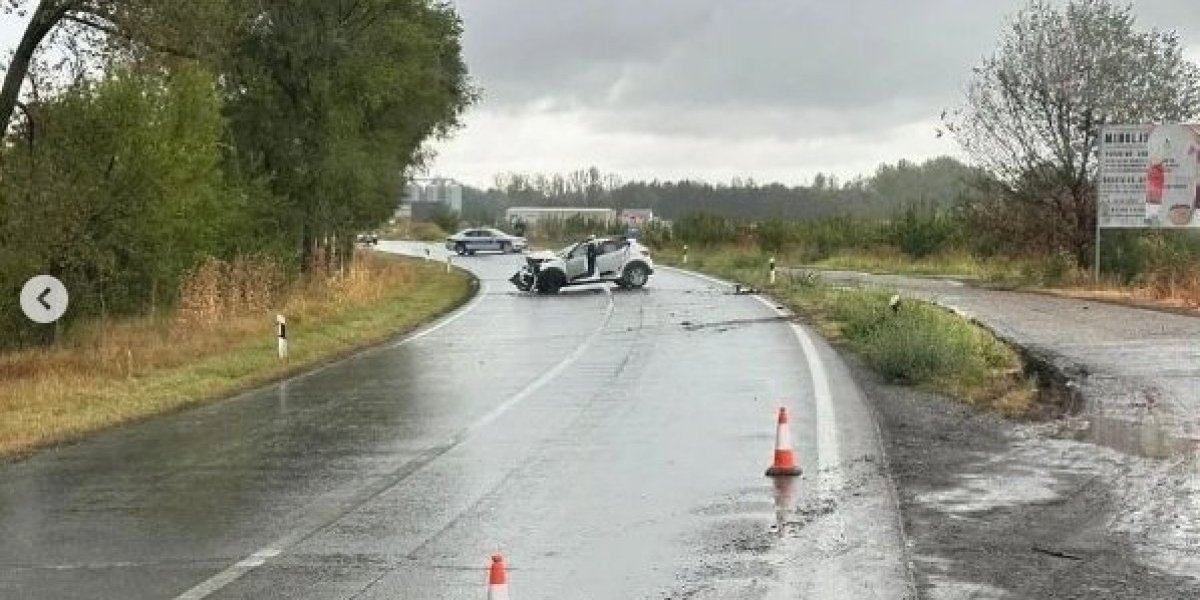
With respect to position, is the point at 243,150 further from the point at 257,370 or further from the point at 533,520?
the point at 533,520

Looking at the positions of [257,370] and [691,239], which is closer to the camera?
[257,370]

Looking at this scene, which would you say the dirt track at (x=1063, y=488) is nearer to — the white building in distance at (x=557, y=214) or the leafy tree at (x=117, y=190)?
the leafy tree at (x=117, y=190)

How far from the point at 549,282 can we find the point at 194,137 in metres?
14.0

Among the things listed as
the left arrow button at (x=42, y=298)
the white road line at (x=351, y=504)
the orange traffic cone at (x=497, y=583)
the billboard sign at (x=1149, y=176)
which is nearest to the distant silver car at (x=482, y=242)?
the billboard sign at (x=1149, y=176)

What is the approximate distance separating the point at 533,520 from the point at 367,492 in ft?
5.28

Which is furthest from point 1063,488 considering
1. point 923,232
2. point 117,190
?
point 923,232

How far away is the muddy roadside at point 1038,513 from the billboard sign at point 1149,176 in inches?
925

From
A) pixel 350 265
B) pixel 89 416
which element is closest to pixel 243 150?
pixel 350 265

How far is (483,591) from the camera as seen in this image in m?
6.46

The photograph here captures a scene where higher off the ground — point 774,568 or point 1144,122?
point 1144,122

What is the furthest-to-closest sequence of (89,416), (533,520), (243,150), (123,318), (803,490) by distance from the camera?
1. (243,150)
2. (123,318)
3. (89,416)
4. (803,490)
5. (533,520)

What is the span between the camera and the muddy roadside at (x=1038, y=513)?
21.3 feet

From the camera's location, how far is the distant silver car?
77.6 meters

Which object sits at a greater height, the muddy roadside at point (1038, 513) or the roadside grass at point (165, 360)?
the muddy roadside at point (1038, 513)
